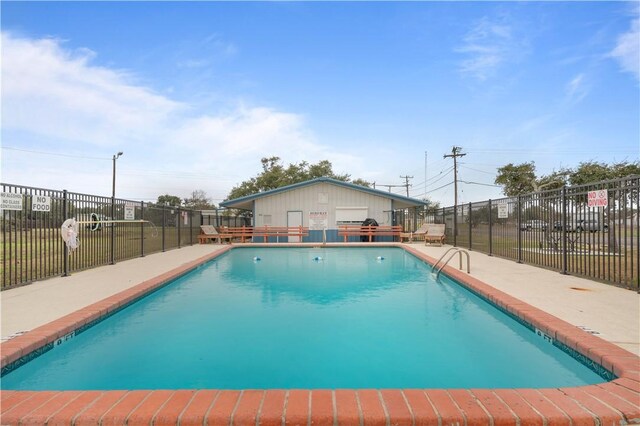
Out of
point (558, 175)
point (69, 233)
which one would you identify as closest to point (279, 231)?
point (69, 233)

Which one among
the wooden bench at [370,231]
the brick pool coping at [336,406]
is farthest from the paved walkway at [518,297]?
the wooden bench at [370,231]

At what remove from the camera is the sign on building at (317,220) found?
21.7m

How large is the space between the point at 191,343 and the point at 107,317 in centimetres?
173

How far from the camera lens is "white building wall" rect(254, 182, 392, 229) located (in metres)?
22.1

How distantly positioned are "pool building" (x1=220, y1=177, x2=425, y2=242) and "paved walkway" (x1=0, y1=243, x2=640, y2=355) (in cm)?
1340

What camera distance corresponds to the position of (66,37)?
1070cm

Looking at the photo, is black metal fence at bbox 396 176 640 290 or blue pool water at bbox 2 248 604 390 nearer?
blue pool water at bbox 2 248 604 390

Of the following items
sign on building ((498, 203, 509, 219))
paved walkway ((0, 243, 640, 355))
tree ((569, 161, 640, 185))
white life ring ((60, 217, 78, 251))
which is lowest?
paved walkway ((0, 243, 640, 355))

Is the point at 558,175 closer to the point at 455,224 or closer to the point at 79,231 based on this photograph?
the point at 455,224

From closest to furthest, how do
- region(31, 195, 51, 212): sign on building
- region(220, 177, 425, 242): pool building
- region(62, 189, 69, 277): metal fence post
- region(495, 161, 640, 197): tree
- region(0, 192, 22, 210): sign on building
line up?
region(0, 192, 22, 210): sign on building
region(31, 195, 51, 212): sign on building
region(62, 189, 69, 277): metal fence post
region(495, 161, 640, 197): tree
region(220, 177, 425, 242): pool building

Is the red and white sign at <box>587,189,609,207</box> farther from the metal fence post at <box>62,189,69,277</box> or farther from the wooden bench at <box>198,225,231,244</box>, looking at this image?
the wooden bench at <box>198,225,231,244</box>

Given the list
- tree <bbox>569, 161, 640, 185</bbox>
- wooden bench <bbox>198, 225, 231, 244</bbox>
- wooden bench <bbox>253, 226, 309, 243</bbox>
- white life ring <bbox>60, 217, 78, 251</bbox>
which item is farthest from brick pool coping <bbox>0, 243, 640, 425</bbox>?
tree <bbox>569, 161, 640, 185</bbox>

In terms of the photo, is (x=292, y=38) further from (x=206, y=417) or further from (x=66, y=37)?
(x=206, y=417)

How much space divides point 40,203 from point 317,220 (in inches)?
626
